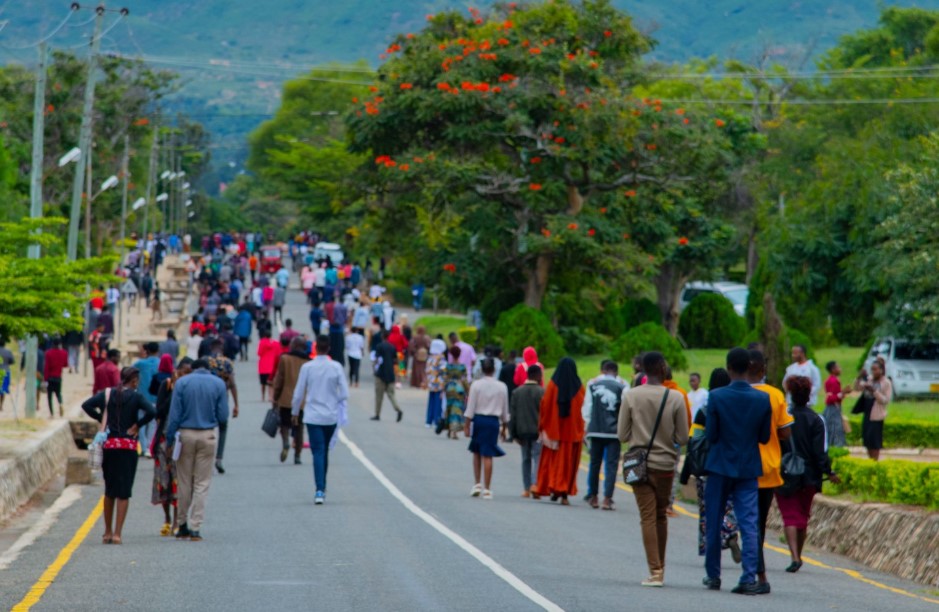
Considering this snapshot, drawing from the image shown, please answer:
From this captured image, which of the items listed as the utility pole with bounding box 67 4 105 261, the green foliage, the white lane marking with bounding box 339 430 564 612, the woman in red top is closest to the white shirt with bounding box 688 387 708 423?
the white lane marking with bounding box 339 430 564 612

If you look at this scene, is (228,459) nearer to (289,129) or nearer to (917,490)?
(917,490)

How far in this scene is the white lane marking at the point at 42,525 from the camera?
14.1 meters

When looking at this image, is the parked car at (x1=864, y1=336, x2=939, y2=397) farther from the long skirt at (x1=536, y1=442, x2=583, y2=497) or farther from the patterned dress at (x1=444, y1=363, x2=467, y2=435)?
the long skirt at (x1=536, y1=442, x2=583, y2=497)

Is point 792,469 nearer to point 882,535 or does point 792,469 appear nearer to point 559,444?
point 882,535

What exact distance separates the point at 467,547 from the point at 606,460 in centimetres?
474

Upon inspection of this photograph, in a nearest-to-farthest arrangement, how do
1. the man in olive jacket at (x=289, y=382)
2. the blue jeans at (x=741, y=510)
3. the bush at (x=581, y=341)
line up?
the blue jeans at (x=741, y=510)
the man in olive jacket at (x=289, y=382)
the bush at (x=581, y=341)

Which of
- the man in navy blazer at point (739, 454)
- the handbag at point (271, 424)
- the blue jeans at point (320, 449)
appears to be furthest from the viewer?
the handbag at point (271, 424)

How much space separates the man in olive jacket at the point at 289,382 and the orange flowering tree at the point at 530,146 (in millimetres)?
18583

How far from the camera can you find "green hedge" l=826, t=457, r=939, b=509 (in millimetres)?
15266

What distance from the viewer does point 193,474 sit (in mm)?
14828

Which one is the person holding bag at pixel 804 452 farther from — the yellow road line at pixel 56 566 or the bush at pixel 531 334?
the bush at pixel 531 334

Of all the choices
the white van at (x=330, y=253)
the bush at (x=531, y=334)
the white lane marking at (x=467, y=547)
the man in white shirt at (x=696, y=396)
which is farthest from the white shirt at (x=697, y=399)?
the white van at (x=330, y=253)

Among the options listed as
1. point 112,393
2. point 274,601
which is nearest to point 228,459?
point 112,393

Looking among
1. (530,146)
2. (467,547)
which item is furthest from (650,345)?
(467,547)
